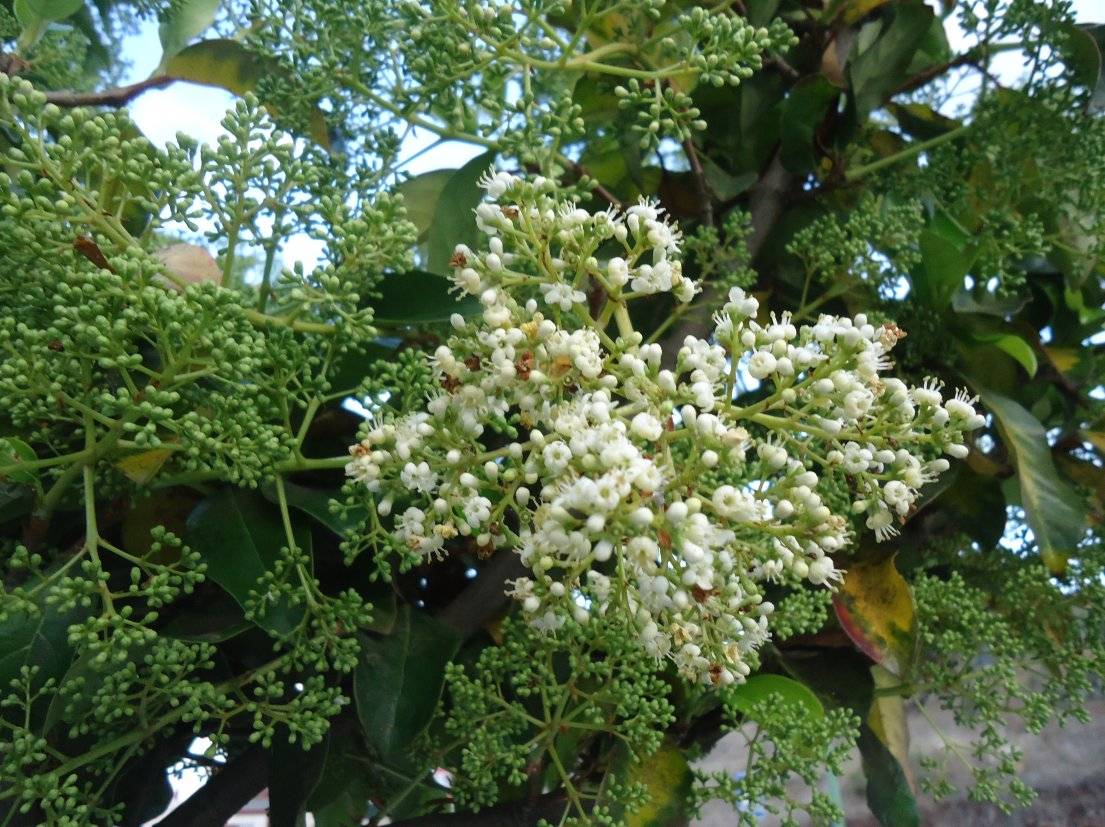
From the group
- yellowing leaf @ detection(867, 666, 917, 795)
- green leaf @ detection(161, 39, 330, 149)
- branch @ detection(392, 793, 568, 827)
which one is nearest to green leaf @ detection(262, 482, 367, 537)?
branch @ detection(392, 793, 568, 827)

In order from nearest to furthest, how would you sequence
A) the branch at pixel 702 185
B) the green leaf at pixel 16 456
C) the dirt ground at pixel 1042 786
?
1. the green leaf at pixel 16 456
2. the branch at pixel 702 185
3. the dirt ground at pixel 1042 786

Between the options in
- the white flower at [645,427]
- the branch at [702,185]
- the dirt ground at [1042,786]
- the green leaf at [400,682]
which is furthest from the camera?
the dirt ground at [1042,786]

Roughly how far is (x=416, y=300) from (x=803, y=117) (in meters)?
0.40

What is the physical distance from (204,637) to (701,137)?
0.63m

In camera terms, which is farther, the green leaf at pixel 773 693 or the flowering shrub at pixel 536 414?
the green leaf at pixel 773 693

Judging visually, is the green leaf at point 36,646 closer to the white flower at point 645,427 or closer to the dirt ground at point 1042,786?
the white flower at point 645,427

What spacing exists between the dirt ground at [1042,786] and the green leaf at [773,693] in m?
0.29

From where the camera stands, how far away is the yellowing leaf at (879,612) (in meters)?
0.75

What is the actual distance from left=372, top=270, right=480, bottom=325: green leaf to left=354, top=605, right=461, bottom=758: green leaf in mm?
203

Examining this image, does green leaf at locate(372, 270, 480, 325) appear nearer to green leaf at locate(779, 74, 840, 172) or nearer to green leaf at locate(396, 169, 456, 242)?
green leaf at locate(396, 169, 456, 242)

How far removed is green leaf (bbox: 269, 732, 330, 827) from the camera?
653 millimetres

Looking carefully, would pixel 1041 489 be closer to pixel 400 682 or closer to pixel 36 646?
pixel 400 682

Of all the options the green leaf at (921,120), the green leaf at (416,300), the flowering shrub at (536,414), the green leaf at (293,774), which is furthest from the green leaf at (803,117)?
the green leaf at (293,774)

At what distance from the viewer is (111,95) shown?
0.76 metres
